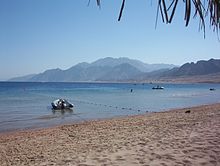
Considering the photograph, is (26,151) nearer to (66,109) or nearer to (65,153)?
(65,153)

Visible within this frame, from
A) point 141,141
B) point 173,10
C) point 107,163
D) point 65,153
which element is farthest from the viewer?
point 141,141

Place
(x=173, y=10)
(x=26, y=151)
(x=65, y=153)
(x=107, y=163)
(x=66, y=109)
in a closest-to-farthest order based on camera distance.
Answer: (x=173, y=10), (x=107, y=163), (x=65, y=153), (x=26, y=151), (x=66, y=109)

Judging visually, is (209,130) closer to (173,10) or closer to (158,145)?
(158,145)

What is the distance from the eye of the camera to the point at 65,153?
795cm

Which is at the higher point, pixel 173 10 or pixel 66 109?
pixel 173 10

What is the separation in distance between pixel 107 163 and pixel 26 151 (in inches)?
143

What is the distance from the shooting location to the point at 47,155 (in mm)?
7852

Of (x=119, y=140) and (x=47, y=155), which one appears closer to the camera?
(x=47, y=155)

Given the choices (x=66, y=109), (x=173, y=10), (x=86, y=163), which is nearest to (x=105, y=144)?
(x=86, y=163)

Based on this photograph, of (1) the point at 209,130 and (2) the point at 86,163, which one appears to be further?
(1) the point at 209,130

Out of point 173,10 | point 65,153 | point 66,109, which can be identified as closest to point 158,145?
point 65,153

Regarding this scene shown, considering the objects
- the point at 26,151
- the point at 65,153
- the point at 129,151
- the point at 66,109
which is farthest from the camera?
the point at 66,109

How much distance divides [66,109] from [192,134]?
817 inches

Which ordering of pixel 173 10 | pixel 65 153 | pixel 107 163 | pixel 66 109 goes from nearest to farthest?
1. pixel 173 10
2. pixel 107 163
3. pixel 65 153
4. pixel 66 109
